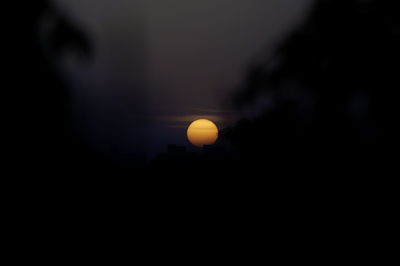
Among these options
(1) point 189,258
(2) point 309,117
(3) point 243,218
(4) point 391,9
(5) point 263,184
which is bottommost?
(1) point 189,258

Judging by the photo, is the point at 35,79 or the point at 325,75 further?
the point at 325,75

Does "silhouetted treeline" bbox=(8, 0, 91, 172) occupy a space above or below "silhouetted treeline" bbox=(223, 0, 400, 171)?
below

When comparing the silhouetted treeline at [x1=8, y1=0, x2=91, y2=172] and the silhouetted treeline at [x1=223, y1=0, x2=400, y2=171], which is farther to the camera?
the silhouetted treeline at [x1=223, y1=0, x2=400, y2=171]

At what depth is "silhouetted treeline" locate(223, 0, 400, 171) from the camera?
23.1 feet

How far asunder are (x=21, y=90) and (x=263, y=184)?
12.6 feet

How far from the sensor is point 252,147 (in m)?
7.20

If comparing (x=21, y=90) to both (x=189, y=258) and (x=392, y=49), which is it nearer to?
(x=189, y=258)

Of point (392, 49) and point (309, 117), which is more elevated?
point (392, 49)

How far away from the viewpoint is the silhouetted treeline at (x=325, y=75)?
7.05 metres

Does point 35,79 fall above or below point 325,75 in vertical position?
below

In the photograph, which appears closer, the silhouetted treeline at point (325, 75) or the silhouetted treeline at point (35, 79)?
the silhouetted treeline at point (35, 79)

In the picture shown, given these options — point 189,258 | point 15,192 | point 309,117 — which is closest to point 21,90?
point 15,192

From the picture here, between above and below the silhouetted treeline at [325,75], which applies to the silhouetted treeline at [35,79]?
below

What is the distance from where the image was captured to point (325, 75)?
7.26 metres
